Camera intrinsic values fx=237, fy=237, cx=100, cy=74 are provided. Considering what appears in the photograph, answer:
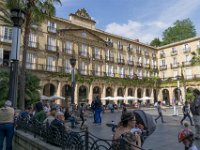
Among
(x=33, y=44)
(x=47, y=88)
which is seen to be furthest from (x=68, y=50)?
(x=47, y=88)

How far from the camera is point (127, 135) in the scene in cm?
377

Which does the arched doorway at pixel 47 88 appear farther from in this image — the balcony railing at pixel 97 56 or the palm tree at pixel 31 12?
the palm tree at pixel 31 12

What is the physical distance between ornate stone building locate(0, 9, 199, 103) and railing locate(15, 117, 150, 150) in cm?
2537

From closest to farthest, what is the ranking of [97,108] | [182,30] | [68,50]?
[97,108]
[68,50]
[182,30]

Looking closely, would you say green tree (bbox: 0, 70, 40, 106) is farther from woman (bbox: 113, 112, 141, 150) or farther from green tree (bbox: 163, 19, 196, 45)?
green tree (bbox: 163, 19, 196, 45)

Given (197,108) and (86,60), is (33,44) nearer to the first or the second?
(86,60)

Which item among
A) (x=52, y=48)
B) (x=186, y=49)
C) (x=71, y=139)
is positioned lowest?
(x=71, y=139)

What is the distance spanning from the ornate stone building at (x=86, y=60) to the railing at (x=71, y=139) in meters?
25.4

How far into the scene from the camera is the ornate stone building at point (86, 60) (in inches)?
1302

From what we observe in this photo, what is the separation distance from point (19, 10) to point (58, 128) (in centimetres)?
518

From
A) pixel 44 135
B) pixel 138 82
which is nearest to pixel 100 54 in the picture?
pixel 138 82

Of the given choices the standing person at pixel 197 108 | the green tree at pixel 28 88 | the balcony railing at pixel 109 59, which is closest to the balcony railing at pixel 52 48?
the balcony railing at pixel 109 59

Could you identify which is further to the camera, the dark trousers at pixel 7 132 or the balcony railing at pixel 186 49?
the balcony railing at pixel 186 49

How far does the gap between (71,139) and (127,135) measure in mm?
1450
